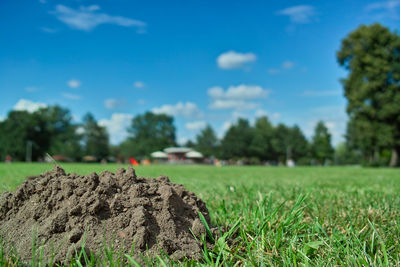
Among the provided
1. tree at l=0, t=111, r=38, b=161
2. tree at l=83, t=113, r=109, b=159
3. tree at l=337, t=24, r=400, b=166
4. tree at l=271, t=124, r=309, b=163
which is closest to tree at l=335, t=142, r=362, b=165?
tree at l=271, t=124, r=309, b=163

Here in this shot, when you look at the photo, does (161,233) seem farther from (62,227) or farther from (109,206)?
(62,227)

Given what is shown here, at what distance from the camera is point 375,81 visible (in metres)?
33.8

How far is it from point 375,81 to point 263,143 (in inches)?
2075

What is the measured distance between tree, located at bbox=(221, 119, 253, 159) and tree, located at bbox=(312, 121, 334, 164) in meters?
18.1

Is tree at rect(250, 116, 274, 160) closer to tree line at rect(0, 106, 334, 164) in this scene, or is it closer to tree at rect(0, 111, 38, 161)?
tree line at rect(0, 106, 334, 164)

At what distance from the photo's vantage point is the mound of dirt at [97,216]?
163cm

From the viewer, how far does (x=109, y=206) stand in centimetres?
181

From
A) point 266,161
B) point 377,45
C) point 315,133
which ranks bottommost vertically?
point 266,161

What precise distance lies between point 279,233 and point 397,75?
38569 mm

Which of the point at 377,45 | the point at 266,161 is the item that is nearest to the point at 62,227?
the point at 377,45

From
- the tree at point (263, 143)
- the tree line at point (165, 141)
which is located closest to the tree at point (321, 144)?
the tree line at point (165, 141)

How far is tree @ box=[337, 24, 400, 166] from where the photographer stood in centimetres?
3331

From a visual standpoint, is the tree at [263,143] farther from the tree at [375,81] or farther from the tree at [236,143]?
the tree at [375,81]

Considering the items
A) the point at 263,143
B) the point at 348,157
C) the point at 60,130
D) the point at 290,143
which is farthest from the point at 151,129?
the point at 348,157
